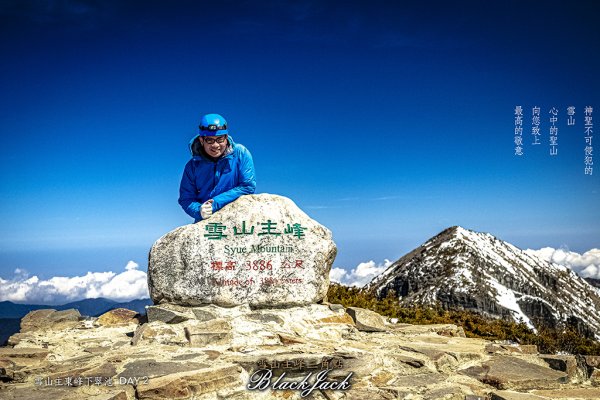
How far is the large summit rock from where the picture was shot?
959cm

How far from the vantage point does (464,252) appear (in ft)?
70.3

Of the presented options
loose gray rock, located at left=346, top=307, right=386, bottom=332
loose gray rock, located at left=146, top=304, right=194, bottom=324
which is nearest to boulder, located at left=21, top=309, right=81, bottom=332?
loose gray rock, located at left=146, top=304, right=194, bottom=324

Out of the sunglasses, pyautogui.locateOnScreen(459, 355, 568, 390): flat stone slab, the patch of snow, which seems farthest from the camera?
the patch of snow

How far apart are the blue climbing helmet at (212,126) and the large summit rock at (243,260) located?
5.09 feet

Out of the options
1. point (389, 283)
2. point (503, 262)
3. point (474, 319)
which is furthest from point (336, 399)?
point (503, 262)

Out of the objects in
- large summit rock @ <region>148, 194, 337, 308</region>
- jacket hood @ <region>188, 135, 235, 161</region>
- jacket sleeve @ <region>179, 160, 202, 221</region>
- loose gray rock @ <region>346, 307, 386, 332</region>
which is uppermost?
jacket hood @ <region>188, 135, 235, 161</region>

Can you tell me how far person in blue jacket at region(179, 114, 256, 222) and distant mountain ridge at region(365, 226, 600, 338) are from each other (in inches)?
429

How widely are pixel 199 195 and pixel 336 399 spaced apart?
615 centimetres

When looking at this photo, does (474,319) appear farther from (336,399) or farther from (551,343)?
→ (336,399)

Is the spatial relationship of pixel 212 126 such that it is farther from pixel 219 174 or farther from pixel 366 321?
pixel 366 321

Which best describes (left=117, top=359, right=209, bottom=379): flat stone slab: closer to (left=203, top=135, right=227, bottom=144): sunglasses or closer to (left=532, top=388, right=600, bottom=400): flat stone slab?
(left=532, top=388, right=600, bottom=400): flat stone slab

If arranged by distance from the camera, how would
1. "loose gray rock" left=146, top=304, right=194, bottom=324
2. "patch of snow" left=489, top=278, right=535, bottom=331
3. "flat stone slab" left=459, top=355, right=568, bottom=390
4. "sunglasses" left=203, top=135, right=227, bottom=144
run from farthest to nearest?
"patch of snow" left=489, top=278, right=535, bottom=331, "sunglasses" left=203, top=135, right=227, bottom=144, "loose gray rock" left=146, top=304, right=194, bottom=324, "flat stone slab" left=459, top=355, right=568, bottom=390

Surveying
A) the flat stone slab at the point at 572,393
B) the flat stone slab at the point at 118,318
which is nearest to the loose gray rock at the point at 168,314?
the flat stone slab at the point at 118,318

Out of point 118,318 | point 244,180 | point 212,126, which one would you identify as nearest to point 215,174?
point 244,180
